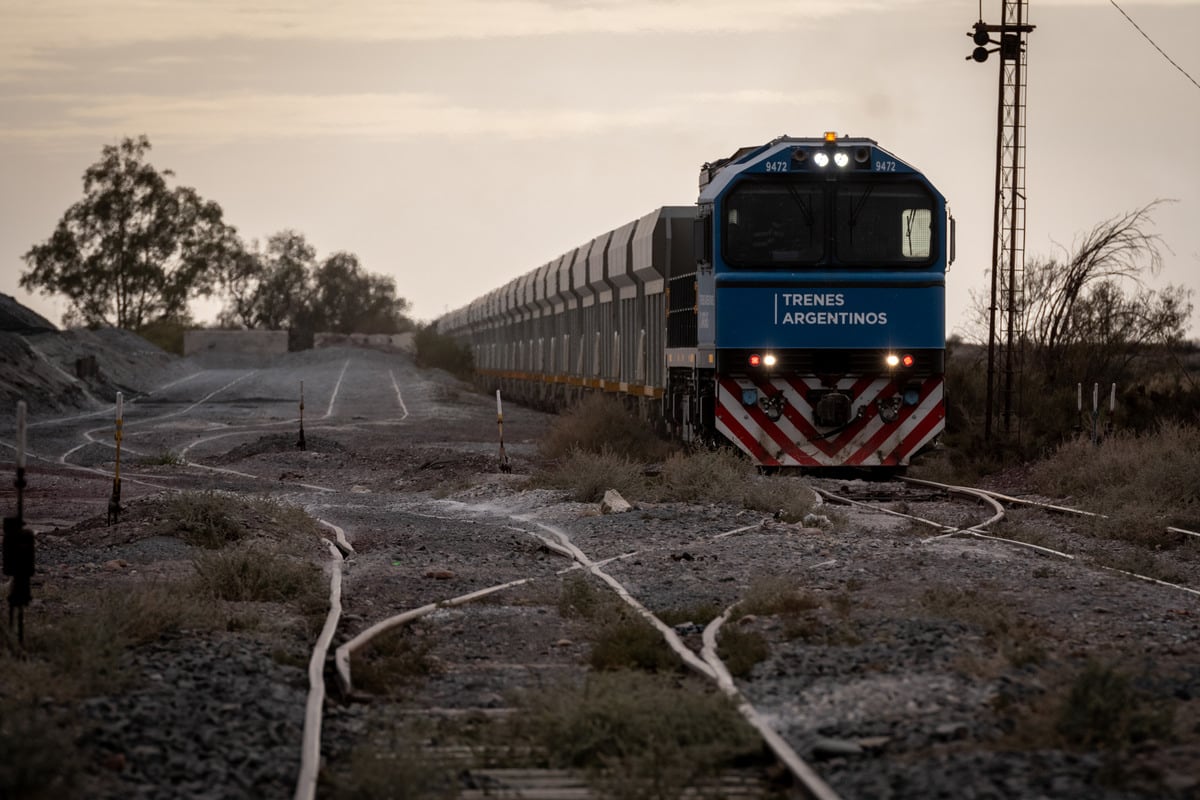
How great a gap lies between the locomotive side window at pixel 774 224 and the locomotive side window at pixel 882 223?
27 centimetres

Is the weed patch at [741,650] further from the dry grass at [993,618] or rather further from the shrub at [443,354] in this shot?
the shrub at [443,354]

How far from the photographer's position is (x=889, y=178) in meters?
18.3

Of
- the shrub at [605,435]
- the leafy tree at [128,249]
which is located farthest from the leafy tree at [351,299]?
the shrub at [605,435]

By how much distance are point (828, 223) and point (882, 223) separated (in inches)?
25.1

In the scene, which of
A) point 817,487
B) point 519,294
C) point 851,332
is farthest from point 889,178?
point 519,294

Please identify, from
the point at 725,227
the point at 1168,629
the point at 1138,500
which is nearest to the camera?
the point at 1168,629

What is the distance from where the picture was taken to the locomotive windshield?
1816 cm

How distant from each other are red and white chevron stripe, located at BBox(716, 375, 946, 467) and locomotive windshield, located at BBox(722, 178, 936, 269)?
1.40 m

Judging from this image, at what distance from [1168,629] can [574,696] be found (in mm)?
3925

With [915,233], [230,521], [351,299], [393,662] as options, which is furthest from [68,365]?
[351,299]

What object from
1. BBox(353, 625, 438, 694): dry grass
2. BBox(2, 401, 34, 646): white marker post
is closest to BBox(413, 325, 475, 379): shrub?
BBox(353, 625, 438, 694): dry grass

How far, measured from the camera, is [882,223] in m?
18.4

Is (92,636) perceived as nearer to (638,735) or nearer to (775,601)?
(638,735)

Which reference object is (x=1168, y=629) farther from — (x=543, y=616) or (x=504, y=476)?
(x=504, y=476)
